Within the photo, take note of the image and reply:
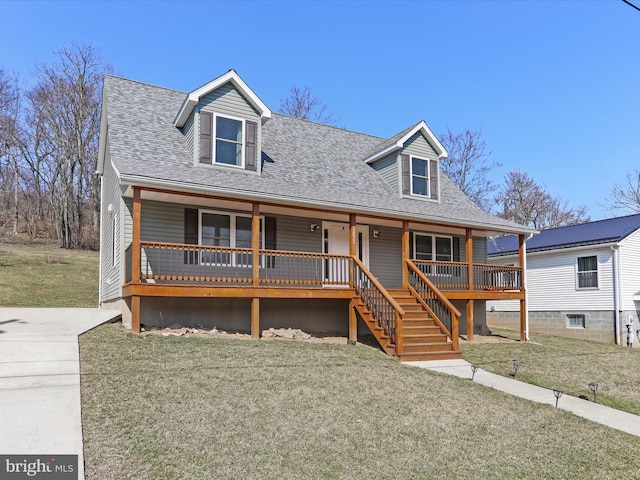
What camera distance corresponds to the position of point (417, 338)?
11.2 meters

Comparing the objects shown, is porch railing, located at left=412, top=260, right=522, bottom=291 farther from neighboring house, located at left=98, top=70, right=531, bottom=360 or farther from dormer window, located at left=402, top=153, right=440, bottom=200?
dormer window, located at left=402, top=153, right=440, bottom=200

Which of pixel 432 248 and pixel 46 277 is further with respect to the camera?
pixel 46 277

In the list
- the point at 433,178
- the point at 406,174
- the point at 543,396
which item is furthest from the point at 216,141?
the point at 543,396

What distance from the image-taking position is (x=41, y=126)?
30.0 m

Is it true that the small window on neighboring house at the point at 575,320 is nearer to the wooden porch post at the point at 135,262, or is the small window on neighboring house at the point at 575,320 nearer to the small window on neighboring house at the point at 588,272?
the small window on neighboring house at the point at 588,272

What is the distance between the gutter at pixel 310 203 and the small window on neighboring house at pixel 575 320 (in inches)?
218

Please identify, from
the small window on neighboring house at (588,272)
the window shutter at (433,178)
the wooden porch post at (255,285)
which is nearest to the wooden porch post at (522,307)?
the window shutter at (433,178)

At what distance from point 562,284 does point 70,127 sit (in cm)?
2830

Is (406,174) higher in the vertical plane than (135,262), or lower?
higher

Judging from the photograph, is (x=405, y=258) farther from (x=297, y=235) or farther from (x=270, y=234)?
(x=270, y=234)

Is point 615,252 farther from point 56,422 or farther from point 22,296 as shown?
point 22,296

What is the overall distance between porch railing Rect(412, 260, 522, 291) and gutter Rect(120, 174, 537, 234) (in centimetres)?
129

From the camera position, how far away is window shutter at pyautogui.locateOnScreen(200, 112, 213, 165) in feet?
41.2

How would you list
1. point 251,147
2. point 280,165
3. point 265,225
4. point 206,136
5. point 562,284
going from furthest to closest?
→ point 562,284
point 280,165
point 265,225
point 251,147
point 206,136
